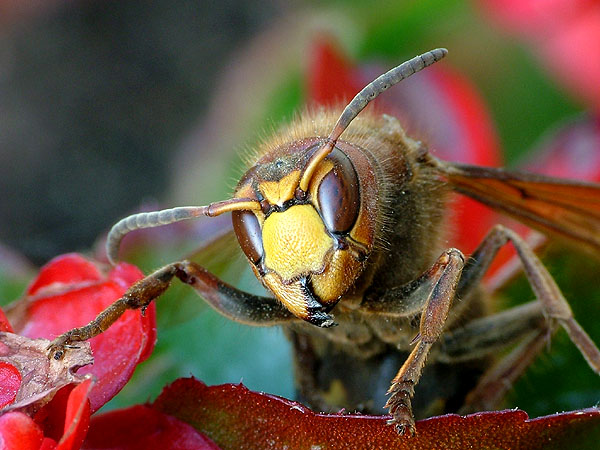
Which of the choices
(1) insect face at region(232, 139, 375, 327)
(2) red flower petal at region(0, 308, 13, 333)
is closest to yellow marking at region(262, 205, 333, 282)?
(1) insect face at region(232, 139, 375, 327)

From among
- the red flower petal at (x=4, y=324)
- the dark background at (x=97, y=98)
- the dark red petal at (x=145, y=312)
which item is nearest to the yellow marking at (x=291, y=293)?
the dark red petal at (x=145, y=312)

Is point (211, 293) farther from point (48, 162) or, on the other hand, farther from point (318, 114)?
point (48, 162)

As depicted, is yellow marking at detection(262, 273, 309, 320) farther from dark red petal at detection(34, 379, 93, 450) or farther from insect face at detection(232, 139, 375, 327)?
dark red petal at detection(34, 379, 93, 450)

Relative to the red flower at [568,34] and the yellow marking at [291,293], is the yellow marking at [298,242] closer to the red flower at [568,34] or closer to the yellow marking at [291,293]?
the yellow marking at [291,293]

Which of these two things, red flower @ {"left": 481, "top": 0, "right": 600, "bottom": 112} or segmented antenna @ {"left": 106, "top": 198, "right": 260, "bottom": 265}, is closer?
segmented antenna @ {"left": 106, "top": 198, "right": 260, "bottom": 265}

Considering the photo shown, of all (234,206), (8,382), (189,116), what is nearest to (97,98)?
(189,116)
